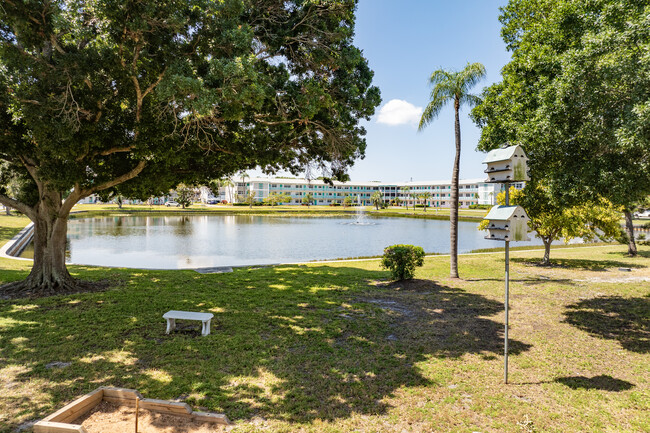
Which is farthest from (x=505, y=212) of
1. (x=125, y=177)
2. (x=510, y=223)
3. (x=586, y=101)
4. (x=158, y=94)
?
(x=125, y=177)

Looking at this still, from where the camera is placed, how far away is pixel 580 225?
16.4 meters

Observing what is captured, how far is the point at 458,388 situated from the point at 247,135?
8.18 metres

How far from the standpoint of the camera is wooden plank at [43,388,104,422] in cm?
410

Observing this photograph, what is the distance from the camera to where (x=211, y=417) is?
14.0ft

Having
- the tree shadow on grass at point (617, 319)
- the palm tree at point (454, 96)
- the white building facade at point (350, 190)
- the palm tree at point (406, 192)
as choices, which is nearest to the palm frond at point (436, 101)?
the palm tree at point (454, 96)

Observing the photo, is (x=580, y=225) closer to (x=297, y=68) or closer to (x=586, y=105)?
(x=586, y=105)

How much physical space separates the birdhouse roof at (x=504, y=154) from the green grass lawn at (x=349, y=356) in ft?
11.1

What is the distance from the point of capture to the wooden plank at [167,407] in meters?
4.34

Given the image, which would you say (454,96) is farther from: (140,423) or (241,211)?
(241,211)

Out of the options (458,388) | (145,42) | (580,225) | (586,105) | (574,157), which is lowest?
(458,388)

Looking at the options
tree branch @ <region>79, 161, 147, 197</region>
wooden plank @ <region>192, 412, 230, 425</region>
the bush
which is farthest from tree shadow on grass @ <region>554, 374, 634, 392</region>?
tree branch @ <region>79, 161, 147, 197</region>

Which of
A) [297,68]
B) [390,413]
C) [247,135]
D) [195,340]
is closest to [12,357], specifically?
[195,340]

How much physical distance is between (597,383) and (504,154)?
3.73 m

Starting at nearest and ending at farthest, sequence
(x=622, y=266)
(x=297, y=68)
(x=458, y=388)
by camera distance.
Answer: (x=458, y=388), (x=297, y=68), (x=622, y=266)
